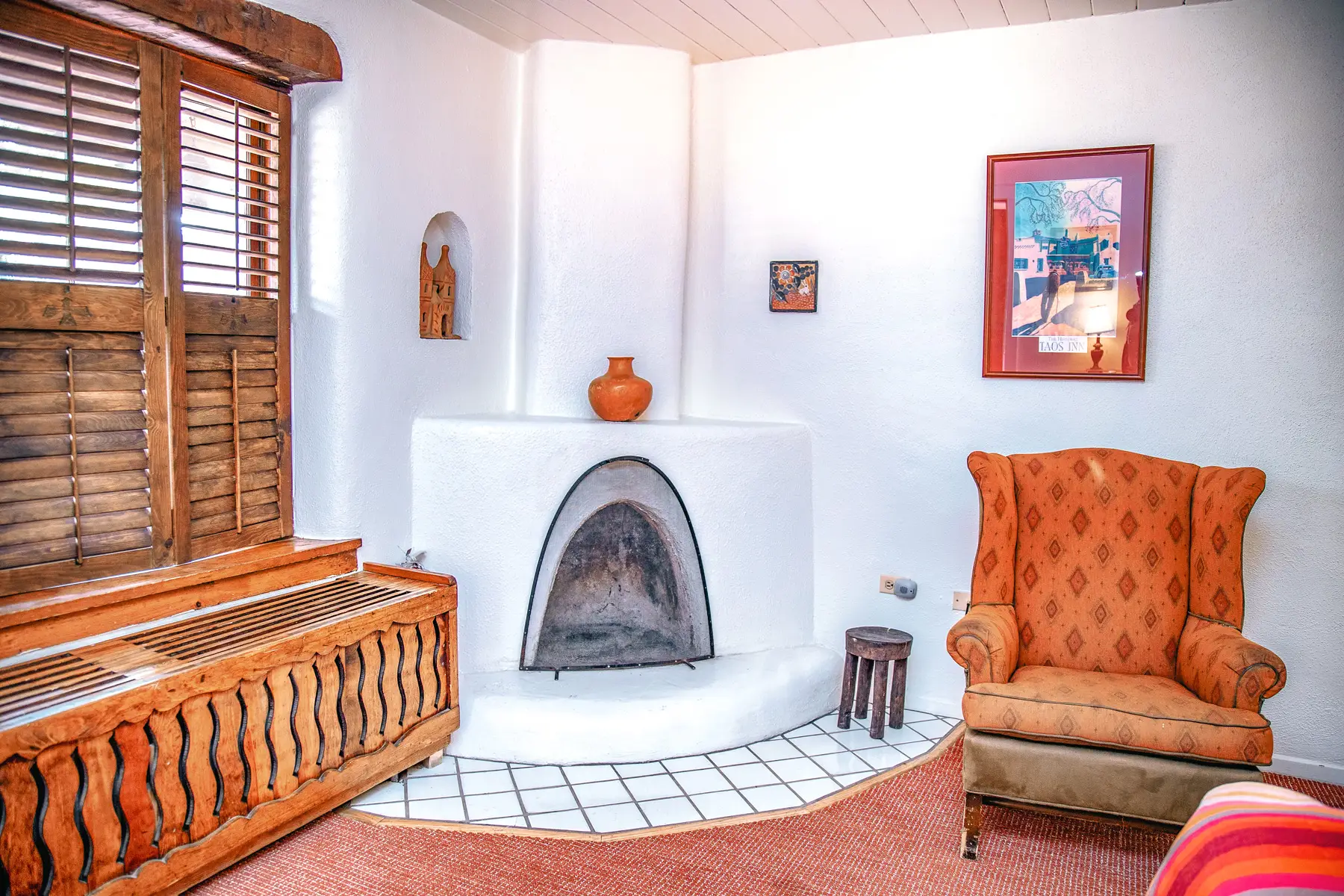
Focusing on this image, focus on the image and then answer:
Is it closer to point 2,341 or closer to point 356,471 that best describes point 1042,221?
point 356,471

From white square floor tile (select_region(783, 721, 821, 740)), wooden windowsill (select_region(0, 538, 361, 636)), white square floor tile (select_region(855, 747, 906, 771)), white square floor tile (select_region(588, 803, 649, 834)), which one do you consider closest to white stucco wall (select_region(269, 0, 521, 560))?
wooden windowsill (select_region(0, 538, 361, 636))

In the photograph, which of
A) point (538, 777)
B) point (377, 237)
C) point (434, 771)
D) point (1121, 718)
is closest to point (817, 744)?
point (538, 777)

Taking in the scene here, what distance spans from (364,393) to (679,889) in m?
1.86

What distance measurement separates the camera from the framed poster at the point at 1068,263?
3250 millimetres

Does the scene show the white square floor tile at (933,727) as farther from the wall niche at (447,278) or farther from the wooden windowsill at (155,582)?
the wall niche at (447,278)

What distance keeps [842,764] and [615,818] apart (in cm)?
85

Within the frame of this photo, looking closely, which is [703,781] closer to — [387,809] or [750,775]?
[750,775]

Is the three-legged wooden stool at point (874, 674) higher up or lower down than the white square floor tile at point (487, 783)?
higher up

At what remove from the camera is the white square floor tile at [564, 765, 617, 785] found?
2.96 m

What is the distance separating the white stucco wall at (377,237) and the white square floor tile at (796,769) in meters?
1.53

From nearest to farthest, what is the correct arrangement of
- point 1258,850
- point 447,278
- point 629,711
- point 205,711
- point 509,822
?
point 1258,850 < point 205,711 < point 509,822 < point 629,711 < point 447,278

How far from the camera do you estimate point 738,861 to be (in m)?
2.48

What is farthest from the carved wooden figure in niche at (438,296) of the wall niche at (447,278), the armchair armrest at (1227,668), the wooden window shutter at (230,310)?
the armchair armrest at (1227,668)

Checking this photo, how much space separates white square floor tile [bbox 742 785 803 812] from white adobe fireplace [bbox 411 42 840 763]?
0.32 metres
